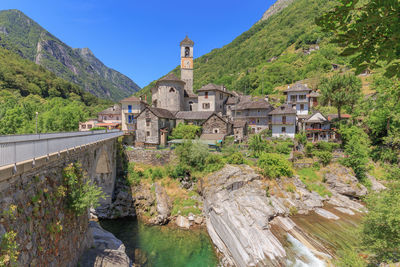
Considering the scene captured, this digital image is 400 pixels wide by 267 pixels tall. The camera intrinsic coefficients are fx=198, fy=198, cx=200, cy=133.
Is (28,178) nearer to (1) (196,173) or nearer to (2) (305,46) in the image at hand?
(1) (196,173)

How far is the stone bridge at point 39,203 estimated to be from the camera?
24.0ft

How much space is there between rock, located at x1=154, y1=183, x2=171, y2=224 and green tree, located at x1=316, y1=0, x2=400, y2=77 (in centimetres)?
2592

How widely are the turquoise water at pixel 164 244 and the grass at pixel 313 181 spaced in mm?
16820

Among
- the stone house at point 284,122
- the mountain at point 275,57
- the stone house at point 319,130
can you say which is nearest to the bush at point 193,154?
the stone house at point 284,122

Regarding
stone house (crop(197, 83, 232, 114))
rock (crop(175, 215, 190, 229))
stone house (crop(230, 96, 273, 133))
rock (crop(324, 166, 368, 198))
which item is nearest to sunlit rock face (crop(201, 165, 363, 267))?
rock (crop(324, 166, 368, 198))

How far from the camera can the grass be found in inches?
1103

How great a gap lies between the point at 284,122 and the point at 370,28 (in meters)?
41.1

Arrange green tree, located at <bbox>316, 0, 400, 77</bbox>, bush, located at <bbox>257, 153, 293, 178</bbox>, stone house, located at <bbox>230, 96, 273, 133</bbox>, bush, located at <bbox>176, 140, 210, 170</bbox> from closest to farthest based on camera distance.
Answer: green tree, located at <bbox>316, 0, 400, 77</bbox> < bush, located at <bbox>257, 153, 293, 178</bbox> < bush, located at <bbox>176, 140, 210, 170</bbox> < stone house, located at <bbox>230, 96, 273, 133</bbox>

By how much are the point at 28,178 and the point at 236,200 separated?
19218 millimetres

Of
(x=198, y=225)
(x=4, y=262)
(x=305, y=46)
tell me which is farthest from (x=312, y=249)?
(x=305, y=46)

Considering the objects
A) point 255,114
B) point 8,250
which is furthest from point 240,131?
point 8,250

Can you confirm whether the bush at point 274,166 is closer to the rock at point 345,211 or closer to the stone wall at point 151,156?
the rock at point 345,211

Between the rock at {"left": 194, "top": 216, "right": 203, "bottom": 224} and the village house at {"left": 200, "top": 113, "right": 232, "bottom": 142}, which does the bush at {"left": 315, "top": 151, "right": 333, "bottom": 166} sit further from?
the rock at {"left": 194, "top": 216, "right": 203, "bottom": 224}

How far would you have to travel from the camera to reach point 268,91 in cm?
8281
